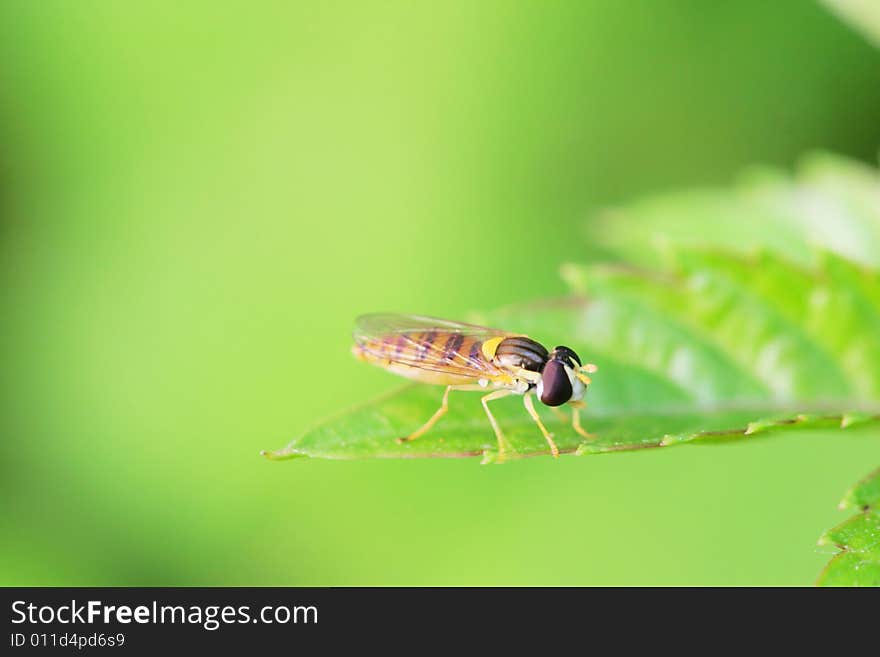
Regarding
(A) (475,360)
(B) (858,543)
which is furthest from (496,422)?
(B) (858,543)

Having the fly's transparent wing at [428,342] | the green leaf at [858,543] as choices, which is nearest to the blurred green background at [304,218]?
the fly's transparent wing at [428,342]

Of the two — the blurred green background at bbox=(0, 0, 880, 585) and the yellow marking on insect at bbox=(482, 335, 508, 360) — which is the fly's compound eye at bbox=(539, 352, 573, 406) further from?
the blurred green background at bbox=(0, 0, 880, 585)

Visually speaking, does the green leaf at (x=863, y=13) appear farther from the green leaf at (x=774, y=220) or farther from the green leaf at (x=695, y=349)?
the green leaf at (x=695, y=349)

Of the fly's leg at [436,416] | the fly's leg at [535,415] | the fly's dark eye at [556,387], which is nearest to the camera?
the fly's leg at [436,416]

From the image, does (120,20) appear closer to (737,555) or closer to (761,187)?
(761,187)

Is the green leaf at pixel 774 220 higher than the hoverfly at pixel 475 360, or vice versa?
the green leaf at pixel 774 220
